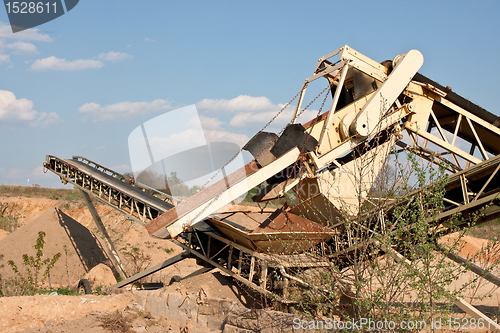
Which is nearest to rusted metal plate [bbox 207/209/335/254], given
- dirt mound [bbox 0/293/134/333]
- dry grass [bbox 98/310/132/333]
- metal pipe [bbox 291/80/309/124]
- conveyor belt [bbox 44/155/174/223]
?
metal pipe [bbox 291/80/309/124]

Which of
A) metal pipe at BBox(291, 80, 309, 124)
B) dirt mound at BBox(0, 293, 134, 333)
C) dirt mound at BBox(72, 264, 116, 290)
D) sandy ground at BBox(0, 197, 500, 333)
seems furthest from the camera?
dirt mound at BBox(72, 264, 116, 290)

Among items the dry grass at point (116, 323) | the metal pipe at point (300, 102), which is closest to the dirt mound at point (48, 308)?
the dry grass at point (116, 323)

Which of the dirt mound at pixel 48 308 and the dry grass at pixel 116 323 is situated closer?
the dry grass at pixel 116 323

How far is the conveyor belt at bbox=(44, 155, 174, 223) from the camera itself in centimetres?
1207

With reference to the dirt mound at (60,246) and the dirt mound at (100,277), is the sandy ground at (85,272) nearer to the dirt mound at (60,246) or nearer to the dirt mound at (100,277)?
the dirt mound at (60,246)

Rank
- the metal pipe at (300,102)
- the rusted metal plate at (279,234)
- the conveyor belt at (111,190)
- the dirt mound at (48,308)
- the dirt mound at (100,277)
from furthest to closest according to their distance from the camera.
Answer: the dirt mound at (100,277) → the conveyor belt at (111,190) → the dirt mound at (48,308) → the metal pipe at (300,102) → the rusted metal plate at (279,234)

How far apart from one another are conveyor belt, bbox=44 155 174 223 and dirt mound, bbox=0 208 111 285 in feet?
8.54

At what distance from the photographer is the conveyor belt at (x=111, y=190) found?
12070mm

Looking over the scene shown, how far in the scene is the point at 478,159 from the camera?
313 inches

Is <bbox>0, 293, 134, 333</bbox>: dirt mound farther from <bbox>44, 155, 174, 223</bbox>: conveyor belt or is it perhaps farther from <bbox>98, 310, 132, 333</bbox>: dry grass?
<bbox>44, 155, 174, 223</bbox>: conveyor belt

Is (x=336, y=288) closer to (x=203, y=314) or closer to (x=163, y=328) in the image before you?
(x=203, y=314)

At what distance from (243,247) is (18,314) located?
547cm

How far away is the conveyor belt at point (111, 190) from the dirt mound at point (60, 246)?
2.60 meters

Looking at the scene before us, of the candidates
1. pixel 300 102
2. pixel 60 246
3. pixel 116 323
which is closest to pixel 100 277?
pixel 60 246
